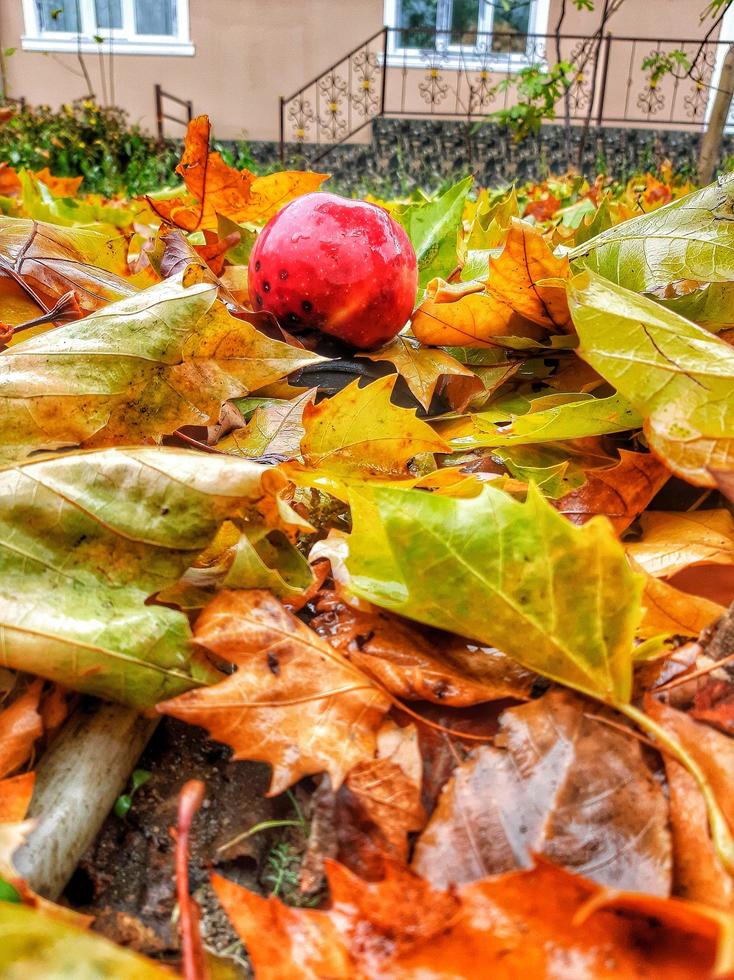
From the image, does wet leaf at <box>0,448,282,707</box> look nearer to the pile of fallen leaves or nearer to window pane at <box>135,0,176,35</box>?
the pile of fallen leaves

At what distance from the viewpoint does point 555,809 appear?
49 centimetres

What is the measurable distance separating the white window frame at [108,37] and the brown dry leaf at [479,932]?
14.5 metres

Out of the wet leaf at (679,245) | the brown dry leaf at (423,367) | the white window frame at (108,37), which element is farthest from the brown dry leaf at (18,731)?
the white window frame at (108,37)

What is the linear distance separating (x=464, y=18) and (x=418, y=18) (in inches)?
33.0

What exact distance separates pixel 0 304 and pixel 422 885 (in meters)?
1.07

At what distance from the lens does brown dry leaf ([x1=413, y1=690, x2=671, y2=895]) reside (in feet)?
1.50

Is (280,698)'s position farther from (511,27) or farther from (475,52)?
(511,27)

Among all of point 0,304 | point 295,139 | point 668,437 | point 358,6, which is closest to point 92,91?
point 295,139

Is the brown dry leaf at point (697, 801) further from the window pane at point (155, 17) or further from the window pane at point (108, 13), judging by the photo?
the window pane at point (108, 13)

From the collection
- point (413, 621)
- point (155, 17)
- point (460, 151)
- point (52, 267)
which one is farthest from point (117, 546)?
point (155, 17)

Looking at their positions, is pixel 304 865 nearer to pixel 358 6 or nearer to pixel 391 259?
pixel 391 259

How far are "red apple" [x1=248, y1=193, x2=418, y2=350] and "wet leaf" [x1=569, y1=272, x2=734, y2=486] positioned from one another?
0.36 metres

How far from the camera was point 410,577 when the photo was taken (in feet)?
1.91

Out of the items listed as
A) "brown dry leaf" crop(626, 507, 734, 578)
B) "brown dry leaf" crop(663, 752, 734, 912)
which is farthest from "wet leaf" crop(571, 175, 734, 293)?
"brown dry leaf" crop(663, 752, 734, 912)
